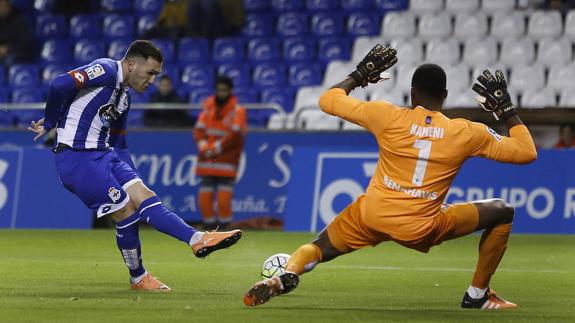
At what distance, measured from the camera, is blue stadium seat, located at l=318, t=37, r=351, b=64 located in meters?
21.6

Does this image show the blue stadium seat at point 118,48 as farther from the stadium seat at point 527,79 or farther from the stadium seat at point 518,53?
the stadium seat at point 527,79

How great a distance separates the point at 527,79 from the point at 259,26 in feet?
18.2

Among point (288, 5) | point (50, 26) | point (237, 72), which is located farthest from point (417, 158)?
point (50, 26)

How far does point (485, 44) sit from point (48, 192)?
7492 mm

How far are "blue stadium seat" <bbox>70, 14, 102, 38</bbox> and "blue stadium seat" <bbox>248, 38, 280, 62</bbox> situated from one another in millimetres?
3544

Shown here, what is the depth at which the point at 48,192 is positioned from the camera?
1833cm

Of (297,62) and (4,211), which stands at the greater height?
(297,62)

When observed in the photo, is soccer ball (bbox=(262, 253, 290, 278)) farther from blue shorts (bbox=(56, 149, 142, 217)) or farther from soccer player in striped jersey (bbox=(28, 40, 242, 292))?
blue shorts (bbox=(56, 149, 142, 217))

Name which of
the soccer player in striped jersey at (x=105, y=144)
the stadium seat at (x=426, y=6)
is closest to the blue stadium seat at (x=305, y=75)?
the stadium seat at (x=426, y=6)

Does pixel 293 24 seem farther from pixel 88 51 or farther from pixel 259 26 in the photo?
pixel 88 51

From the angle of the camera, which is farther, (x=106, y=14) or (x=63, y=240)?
(x=106, y=14)

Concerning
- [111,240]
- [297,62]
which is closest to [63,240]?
[111,240]

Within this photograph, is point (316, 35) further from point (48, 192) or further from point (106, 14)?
point (48, 192)

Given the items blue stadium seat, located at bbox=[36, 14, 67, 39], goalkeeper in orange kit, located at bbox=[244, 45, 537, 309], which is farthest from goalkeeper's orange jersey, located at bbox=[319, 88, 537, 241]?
blue stadium seat, located at bbox=[36, 14, 67, 39]
